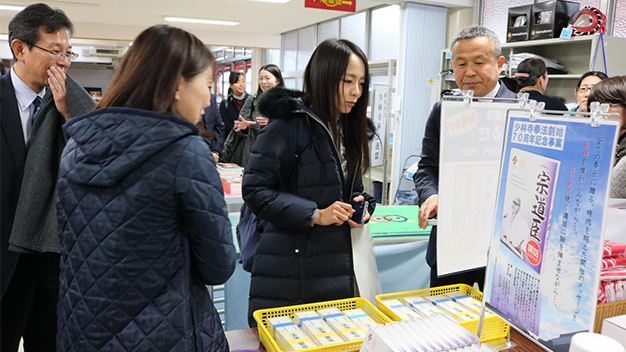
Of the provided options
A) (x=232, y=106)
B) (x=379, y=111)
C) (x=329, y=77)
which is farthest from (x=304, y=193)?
(x=379, y=111)

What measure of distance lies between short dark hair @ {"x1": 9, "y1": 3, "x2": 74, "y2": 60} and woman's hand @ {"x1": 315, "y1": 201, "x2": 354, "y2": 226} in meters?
1.15

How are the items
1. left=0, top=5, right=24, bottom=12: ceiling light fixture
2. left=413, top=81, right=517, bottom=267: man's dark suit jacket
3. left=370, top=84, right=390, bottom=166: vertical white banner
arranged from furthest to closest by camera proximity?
left=0, top=5, right=24, bottom=12: ceiling light fixture, left=370, top=84, right=390, bottom=166: vertical white banner, left=413, top=81, right=517, bottom=267: man's dark suit jacket

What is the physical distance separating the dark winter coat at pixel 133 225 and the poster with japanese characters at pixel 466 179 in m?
0.57

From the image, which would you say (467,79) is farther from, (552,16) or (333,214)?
(552,16)

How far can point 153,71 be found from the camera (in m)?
1.18

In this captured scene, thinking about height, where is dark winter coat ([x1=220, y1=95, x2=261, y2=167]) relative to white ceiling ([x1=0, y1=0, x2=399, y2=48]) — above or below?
below

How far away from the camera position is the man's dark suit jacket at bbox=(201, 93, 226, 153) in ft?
17.4

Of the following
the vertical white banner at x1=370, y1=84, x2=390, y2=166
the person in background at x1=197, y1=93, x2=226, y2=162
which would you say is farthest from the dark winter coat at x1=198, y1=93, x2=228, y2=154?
the vertical white banner at x1=370, y1=84, x2=390, y2=166

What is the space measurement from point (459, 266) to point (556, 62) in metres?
4.30

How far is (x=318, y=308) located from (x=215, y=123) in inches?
168

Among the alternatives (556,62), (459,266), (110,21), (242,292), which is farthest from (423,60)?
(110,21)

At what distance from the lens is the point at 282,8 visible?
722cm

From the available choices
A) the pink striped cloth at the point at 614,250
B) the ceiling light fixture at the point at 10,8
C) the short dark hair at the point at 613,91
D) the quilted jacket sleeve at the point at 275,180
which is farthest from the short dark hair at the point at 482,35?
the ceiling light fixture at the point at 10,8

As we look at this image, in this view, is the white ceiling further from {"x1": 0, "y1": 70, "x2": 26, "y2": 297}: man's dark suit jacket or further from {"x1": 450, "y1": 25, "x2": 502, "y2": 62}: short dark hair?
{"x1": 0, "y1": 70, "x2": 26, "y2": 297}: man's dark suit jacket
